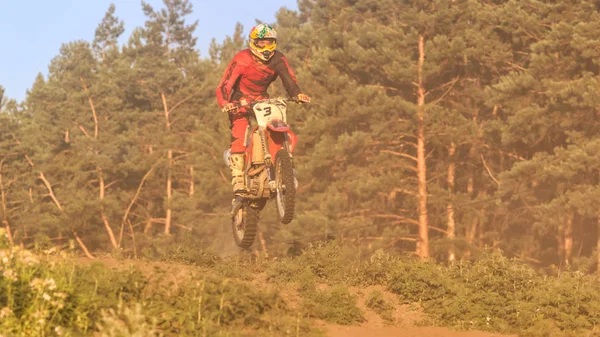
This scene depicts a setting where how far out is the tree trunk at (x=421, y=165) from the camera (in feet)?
133

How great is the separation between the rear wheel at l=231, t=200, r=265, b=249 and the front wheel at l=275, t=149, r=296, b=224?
2.53ft

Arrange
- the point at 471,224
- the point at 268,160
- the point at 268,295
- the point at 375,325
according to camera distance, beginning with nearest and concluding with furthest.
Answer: the point at 268,295 → the point at 375,325 → the point at 268,160 → the point at 471,224

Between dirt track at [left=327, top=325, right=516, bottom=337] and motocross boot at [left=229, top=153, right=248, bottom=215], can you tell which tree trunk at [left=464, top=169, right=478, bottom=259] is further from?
dirt track at [left=327, top=325, right=516, bottom=337]

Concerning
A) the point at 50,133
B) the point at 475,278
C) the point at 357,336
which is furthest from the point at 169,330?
the point at 50,133

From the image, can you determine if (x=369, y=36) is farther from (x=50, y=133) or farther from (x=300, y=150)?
(x=50, y=133)

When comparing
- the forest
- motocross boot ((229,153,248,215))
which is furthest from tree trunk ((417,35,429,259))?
motocross boot ((229,153,248,215))

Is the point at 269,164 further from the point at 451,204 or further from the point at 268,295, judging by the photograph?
the point at 451,204

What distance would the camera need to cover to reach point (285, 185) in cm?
1230

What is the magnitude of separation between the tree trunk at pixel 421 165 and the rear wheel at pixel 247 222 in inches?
1060

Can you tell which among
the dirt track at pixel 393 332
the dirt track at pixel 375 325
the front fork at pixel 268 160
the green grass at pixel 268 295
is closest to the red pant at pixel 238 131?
the front fork at pixel 268 160

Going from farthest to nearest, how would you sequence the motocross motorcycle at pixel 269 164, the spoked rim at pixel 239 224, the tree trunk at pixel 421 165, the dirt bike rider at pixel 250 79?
the tree trunk at pixel 421 165 → the spoked rim at pixel 239 224 → the dirt bike rider at pixel 250 79 → the motocross motorcycle at pixel 269 164

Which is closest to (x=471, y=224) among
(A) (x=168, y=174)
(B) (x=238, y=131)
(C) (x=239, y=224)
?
(A) (x=168, y=174)

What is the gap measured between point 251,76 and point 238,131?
0.87m

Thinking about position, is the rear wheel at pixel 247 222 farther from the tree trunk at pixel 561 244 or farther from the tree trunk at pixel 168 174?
the tree trunk at pixel 168 174
